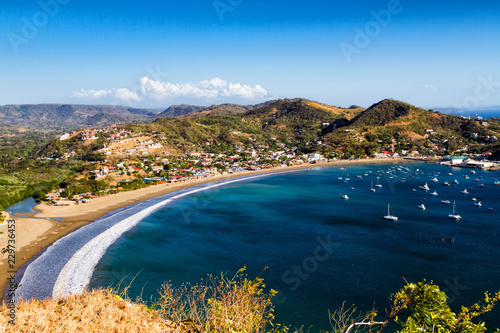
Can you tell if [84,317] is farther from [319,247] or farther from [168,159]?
[168,159]

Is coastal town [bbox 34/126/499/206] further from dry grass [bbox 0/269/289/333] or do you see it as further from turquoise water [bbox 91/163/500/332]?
dry grass [bbox 0/269/289/333]

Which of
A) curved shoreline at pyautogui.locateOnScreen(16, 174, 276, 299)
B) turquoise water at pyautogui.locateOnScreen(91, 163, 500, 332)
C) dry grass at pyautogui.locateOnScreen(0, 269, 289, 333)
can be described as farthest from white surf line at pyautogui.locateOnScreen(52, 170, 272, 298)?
dry grass at pyautogui.locateOnScreen(0, 269, 289, 333)

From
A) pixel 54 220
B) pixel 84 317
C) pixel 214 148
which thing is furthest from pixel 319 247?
pixel 214 148

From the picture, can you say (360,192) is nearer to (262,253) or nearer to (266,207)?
(266,207)

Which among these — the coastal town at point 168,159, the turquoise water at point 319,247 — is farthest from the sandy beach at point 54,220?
the turquoise water at point 319,247

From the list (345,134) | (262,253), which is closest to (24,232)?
(262,253)
